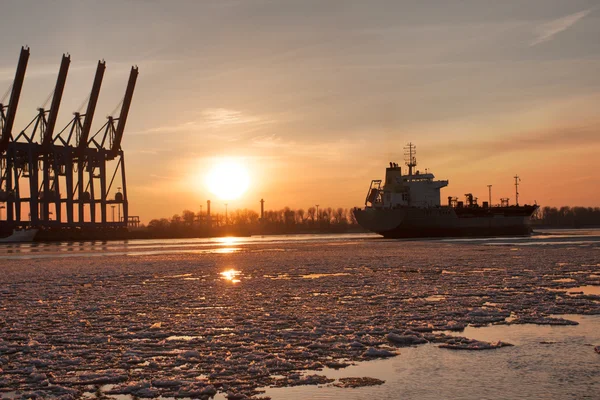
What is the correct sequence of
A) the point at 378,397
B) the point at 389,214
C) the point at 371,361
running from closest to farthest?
the point at 378,397
the point at 371,361
the point at 389,214

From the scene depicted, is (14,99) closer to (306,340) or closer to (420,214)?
(420,214)

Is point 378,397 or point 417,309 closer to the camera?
point 378,397

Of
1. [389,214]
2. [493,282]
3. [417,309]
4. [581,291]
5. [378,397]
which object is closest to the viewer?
[378,397]

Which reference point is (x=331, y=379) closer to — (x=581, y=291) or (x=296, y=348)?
(x=296, y=348)

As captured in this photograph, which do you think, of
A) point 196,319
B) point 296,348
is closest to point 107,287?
point 196,319

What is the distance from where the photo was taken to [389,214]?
72.1m

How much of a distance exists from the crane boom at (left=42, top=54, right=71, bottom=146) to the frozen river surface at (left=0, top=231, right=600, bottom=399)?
66889 mm

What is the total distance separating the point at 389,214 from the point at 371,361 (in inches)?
2553

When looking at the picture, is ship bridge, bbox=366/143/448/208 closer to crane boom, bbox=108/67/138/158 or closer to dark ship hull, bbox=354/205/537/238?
dark ship hull, bbox=354/205/537/238

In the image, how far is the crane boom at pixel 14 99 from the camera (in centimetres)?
7506

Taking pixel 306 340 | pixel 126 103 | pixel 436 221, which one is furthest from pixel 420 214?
pixel 306 340

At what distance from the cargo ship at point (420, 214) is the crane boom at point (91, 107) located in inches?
1409

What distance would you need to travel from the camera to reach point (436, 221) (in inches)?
2857

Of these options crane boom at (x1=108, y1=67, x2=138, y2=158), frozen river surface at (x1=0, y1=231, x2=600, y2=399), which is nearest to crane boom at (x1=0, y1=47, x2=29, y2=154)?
crane boom at (x1=108, y1=67, x2=138, y2=158)
